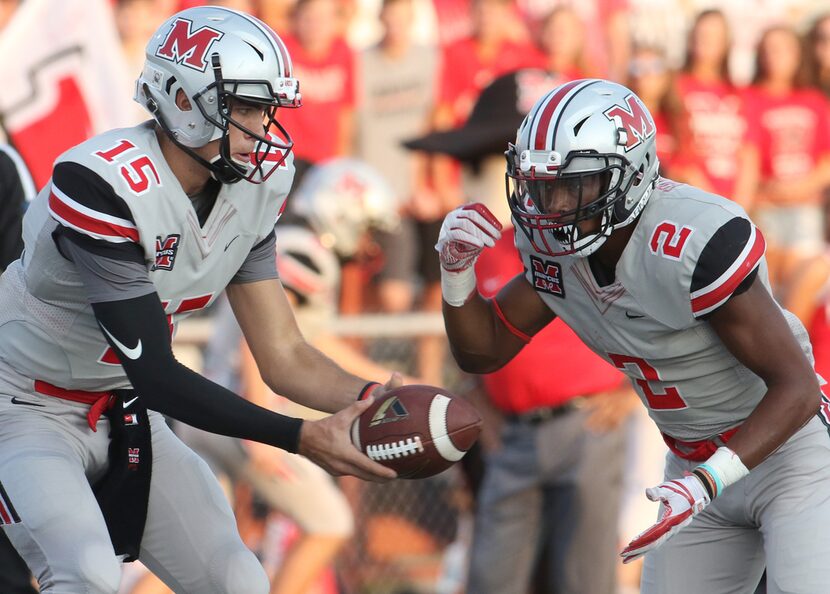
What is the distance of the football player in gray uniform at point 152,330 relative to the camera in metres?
3.42

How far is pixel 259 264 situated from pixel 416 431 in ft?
2.64

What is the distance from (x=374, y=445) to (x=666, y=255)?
0.94 m

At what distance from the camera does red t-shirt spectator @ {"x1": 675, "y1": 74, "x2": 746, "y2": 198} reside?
8531 millimetres

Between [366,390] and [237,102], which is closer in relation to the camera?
[237,102]

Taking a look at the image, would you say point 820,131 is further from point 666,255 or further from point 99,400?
point 99,400

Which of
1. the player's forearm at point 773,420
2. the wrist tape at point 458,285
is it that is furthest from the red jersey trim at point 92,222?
the player's forearm at point 773,420

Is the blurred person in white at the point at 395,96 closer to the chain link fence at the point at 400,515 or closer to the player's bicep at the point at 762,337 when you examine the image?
the chain link fence at the point at 400,515

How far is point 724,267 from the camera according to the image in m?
3.50

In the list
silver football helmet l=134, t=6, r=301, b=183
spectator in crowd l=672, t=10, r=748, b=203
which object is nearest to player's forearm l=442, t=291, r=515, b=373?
silver football helmet l=134, t=6, r=301, b=183

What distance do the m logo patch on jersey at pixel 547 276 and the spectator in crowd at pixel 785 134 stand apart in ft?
15.7

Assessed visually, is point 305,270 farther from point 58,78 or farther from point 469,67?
point 469,67

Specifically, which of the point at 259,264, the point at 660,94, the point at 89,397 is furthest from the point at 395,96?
the point at 89,397

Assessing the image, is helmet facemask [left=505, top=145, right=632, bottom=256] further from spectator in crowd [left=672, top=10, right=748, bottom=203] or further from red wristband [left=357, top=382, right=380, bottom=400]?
spectator in crowd [left=672, top=10, right=748, bottom=203]

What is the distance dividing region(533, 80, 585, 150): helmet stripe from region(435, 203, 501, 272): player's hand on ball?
0.29 meters
